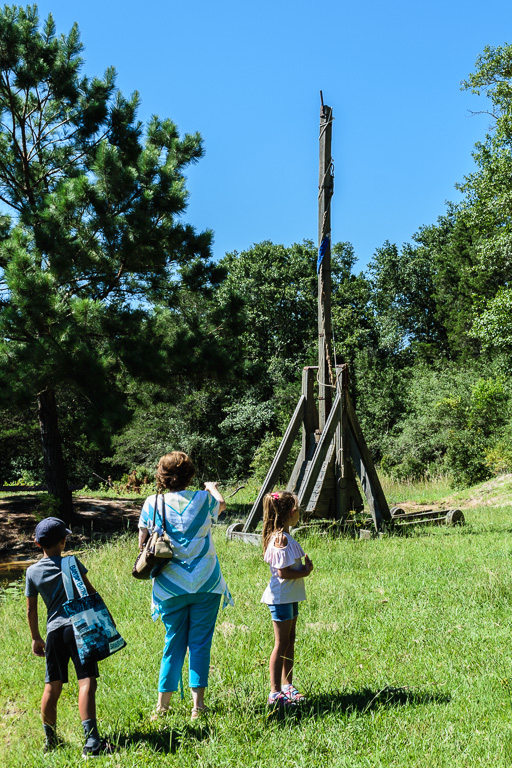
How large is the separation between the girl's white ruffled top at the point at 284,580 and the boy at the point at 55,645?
3.04ft

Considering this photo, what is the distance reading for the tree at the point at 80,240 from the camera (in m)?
11.5

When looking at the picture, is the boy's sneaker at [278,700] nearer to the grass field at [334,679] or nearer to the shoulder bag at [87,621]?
the grass field at [334,679]

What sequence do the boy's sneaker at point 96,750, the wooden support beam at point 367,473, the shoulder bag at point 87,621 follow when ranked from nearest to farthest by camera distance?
the boy's sneaker at point 96,750
the shoulder bag at point 87,621
the wooden support beam at point 367,473

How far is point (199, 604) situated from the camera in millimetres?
3283

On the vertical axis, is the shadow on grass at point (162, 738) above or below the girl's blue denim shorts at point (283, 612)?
below

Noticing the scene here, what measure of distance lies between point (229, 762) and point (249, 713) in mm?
379

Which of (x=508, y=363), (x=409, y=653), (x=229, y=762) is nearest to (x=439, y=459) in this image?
(x=508, y=363)

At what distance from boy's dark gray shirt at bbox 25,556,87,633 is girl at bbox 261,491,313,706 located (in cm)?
99

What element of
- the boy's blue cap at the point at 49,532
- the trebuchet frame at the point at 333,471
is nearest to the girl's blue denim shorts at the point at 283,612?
the boy's blue cap at the point at 49,532

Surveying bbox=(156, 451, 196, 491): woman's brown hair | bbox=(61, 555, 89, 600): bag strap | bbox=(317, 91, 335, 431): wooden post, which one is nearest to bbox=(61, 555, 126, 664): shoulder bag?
bbox=(61, 555, 89, 600): bag strap

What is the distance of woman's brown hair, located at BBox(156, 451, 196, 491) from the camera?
132 inches

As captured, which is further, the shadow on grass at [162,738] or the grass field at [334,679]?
the shadow on grass at [162,738]

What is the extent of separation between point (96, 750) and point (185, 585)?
821 mm

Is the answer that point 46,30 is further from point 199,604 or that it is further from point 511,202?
point 199,604
